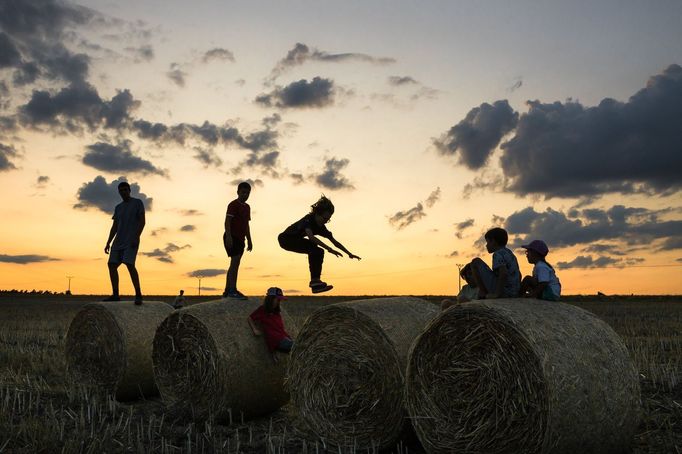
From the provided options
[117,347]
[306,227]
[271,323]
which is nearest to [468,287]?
[306,227]

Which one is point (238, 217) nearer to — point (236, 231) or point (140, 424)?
point (236, 231)

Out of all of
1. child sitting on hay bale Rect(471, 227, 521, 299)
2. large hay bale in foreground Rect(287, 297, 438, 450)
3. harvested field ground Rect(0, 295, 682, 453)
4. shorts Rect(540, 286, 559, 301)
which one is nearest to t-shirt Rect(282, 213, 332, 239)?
large hay bale in foreground Rect(287, 297, 438, 450)

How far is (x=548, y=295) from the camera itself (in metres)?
7.46

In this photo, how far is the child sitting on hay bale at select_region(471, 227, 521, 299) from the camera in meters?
7.45

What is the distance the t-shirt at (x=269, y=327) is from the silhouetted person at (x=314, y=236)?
2.25 ft

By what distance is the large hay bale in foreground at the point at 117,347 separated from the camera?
1079cm

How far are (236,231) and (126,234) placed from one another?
250 centimetres

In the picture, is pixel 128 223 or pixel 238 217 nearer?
pixel 238 217

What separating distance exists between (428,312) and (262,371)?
2499 millimetres

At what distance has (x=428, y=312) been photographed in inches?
310

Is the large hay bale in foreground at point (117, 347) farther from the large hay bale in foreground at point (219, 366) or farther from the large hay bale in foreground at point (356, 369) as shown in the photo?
the large hay bale in foreground at point (356, 369)

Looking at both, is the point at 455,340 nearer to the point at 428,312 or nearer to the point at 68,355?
the point at 428,312

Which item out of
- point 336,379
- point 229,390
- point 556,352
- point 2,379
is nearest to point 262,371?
point 229,390

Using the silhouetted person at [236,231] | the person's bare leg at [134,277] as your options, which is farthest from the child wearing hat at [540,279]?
the person's bare leg at [134,277]
